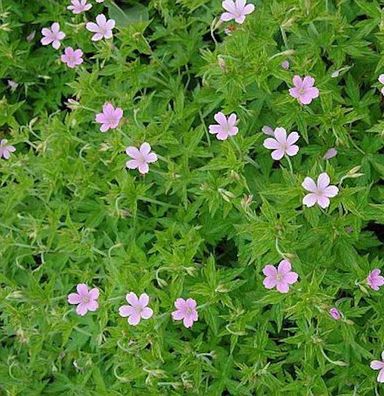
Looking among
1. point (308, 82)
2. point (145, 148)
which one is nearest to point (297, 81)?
point (308, 82)

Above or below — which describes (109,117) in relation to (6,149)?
above

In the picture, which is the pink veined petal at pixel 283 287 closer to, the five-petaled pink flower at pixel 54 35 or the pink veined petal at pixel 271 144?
the pink veined petal at pixel 271 144

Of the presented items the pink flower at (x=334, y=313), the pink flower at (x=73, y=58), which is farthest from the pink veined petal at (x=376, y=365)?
the pink flower at (x=73, y=58)

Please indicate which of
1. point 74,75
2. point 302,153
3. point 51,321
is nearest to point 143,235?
point 51,321

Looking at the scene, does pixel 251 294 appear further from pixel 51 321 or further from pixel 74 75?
pixel 74 75

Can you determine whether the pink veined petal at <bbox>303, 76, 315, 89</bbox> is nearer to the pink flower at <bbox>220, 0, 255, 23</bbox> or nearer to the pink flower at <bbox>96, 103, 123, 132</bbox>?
the pink flower at <bbox>220, 0, 255, 23</bbox>

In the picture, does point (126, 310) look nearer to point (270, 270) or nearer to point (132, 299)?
point (132, 299)
